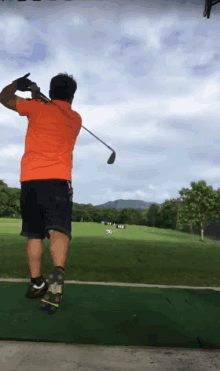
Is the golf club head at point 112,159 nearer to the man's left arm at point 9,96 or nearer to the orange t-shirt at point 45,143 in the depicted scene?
the orange t-shirt at point 45,143

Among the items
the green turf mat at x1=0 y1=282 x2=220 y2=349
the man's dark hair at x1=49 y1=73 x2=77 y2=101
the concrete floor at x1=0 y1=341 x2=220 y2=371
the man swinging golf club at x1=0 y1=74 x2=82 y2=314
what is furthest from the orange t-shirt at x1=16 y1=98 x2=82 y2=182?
the concrete floor at x1=0 y1=341 x2=220 y2=371

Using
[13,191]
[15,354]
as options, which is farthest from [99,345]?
[13,191]

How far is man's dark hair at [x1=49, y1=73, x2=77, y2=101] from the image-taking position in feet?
9.21

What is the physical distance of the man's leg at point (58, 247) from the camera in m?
2.39

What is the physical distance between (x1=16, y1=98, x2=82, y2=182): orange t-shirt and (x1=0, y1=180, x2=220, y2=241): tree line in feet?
12.4

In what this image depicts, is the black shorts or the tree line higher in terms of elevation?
the tree line

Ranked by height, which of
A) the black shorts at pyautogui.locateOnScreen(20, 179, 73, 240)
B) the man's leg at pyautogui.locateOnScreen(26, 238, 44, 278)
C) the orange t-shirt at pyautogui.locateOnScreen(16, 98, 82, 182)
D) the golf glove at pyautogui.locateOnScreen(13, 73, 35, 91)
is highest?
the golf glove at pyautogui.locateOnScreen(13, 73, 35, 91)

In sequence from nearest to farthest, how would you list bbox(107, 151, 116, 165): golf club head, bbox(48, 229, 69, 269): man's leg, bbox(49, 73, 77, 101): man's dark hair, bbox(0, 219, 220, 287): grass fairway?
bbox(48, 229, 69, 269): man's leg
bbox(49, 73, 77, 101): man's dark hair
bbox(107, 151, 116, 165): golf club head
bbox(0, 219, 220, 287): grass fairway

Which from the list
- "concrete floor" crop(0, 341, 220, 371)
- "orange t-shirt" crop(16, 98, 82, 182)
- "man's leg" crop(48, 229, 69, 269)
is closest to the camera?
"concrete floor" crop(0, 341, 220, 371)

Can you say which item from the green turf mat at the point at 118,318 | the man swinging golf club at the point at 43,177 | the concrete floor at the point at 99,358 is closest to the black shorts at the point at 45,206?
the man swinging golf club at the point at 43,177

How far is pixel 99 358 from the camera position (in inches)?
59.2

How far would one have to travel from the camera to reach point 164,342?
170 cm

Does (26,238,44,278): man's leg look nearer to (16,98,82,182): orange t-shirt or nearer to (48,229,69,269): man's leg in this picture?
(48,229,69,269): man's leg

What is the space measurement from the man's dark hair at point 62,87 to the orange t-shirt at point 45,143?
213mm
